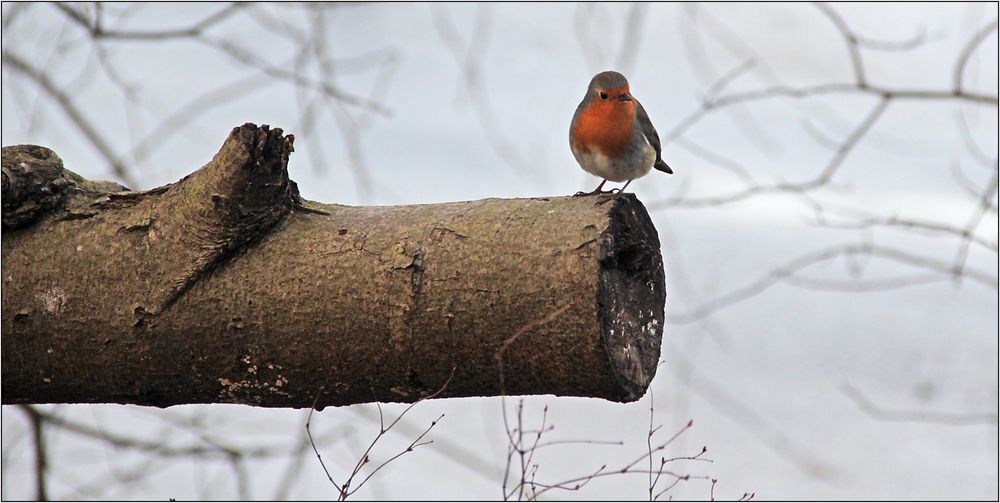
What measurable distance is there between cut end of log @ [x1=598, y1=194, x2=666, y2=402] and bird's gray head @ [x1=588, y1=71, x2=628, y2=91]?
1.05 m

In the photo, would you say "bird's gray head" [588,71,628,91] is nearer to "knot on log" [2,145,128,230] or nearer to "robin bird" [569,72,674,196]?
"robin bird" [569,72,674,196]

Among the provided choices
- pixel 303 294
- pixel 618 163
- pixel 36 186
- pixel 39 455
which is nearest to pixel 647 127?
pixel 618 163

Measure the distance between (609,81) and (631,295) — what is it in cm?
117

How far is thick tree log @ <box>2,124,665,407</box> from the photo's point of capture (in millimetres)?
1358

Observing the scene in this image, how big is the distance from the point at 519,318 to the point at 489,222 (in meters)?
0.16

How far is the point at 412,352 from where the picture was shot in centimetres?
140

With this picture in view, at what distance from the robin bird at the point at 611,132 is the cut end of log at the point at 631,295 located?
3.37ft

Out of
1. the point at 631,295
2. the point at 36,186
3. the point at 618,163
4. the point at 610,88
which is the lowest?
the point at 631,295

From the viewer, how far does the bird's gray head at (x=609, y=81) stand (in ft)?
8.21

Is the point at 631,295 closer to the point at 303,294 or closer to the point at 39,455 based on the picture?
the point at 303,294

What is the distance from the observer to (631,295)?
144 centimetres

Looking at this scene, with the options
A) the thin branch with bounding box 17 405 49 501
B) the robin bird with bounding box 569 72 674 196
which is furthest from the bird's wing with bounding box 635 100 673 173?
the thin branch with bounding box 17 405 49 501

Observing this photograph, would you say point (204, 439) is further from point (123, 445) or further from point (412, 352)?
point (412, 352)

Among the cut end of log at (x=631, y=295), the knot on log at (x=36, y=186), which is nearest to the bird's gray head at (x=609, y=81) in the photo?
the cut end of log at (x=631, y=295)
